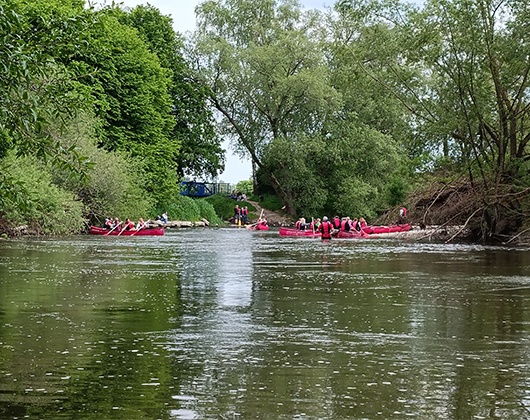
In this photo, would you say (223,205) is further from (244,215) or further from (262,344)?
(262,344)

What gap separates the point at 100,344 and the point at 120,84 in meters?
50.9

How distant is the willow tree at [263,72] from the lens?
69875mm

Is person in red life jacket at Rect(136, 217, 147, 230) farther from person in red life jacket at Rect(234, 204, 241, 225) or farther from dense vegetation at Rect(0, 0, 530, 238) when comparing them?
person in red life jacket at Rect(234, 204, 241, 225)

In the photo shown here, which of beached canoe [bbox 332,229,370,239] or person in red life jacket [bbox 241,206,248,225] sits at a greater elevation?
person in red life jacket [bbox 241,206,248,225]

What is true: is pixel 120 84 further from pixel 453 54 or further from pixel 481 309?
pixel 481 309

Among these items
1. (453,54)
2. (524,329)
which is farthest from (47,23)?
(453,54)

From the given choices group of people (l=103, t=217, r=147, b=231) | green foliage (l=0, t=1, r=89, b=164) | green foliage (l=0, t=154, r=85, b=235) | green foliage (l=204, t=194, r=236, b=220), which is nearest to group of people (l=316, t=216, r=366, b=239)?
group of people (l=103, t=217, r=147, b=231)

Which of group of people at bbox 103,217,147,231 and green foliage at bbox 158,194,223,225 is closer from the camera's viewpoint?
group of people at bbox 103,217,147,231

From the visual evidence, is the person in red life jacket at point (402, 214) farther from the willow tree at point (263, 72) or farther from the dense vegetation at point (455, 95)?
the willow tree at point (263, 72)

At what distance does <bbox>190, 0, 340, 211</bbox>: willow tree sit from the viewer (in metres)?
69.9

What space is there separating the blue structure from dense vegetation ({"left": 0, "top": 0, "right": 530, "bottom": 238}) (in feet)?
4.69

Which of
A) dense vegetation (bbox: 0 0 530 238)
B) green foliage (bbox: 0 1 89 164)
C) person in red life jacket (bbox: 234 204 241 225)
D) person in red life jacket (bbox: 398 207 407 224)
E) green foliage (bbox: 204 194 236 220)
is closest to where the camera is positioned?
green foliage (bbox: 0 1 89 164)

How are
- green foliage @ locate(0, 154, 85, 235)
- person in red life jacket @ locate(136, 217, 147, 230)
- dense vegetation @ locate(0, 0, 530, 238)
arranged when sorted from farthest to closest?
person in red life jacket @ locate(136, 217, 147, 230) → green foliage @ locate(0, 154, 85, 235) → dense vegetation @ locate(0, 0, 530, 238)

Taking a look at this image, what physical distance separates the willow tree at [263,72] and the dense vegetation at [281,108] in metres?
0.13
